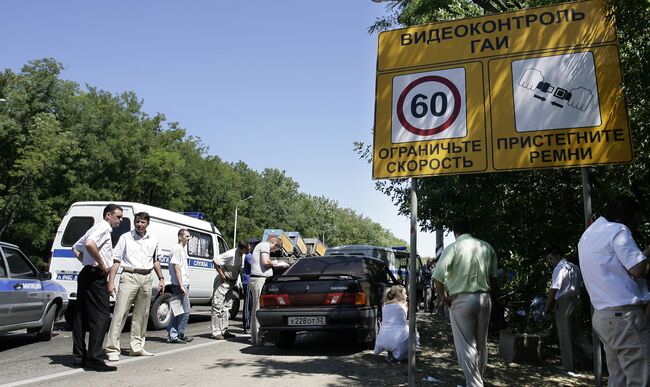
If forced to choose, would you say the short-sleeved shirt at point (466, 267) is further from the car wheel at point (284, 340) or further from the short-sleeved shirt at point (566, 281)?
the car wheel at point (284, 340)

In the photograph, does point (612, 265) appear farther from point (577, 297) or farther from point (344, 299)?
point (344, 299)

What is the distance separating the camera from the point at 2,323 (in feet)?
24.9

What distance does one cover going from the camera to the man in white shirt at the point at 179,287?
27.2 ft

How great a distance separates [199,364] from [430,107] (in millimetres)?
4201

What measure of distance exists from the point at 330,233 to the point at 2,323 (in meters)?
94.3

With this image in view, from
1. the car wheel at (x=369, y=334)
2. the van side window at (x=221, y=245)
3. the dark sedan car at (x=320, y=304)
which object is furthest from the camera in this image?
the van side window at (x=221, y=245)

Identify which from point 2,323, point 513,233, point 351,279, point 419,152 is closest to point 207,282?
point 2,323

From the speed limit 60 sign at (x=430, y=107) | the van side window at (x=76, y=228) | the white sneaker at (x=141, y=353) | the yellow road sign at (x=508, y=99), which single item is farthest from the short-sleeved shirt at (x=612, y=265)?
the van side window at (x=76, y=228)

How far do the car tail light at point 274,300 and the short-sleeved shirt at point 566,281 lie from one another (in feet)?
12.1

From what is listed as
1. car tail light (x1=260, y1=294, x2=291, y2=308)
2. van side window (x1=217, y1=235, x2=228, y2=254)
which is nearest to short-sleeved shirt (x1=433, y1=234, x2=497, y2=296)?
car tail light (x1=260, y1=294, x2=291, y2=308)

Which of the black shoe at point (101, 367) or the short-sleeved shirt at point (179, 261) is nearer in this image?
the black shoe at point (101, 367)

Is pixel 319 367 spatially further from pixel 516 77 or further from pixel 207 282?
pixel 207 282

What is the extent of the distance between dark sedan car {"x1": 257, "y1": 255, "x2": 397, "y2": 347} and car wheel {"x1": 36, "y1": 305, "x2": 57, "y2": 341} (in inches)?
154

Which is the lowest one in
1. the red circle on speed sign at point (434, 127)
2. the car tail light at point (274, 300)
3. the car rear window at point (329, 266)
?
the car tail light at point (274, 300)
